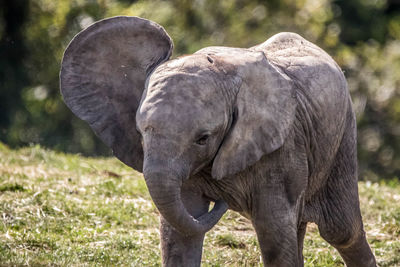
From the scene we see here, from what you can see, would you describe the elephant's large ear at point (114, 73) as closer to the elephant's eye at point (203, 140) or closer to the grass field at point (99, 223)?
the elephant's eye at point (203, 140)

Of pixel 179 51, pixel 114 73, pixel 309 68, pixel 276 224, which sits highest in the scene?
pixel 179 51

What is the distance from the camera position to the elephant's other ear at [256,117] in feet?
15.1

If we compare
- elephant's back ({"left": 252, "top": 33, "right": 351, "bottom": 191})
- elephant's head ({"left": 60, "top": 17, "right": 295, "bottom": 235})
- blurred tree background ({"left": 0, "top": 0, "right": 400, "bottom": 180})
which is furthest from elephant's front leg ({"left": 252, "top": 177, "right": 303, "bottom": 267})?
blurred tree background ({"left": 0, "top": 0, "right": 400, "bottom": 180})

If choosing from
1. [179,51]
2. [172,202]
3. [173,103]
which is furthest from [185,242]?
[179,51]

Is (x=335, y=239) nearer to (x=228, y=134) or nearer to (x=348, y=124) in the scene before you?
(x=348, y=124)

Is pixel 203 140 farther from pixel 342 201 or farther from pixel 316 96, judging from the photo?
pixel 342 201

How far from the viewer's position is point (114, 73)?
5.08 metres

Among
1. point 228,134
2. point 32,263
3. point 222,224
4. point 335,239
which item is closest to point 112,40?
point 228,134

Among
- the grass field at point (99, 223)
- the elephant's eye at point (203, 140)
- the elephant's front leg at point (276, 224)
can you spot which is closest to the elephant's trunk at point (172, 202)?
the elephant's eye at point (203, 140)

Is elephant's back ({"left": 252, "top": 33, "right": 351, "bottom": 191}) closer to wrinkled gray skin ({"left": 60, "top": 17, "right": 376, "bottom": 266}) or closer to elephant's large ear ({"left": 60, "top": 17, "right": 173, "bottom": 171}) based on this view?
wrinkled gray skin ({"left": 60, "top": 17, "right": 376, "bottom": 266})

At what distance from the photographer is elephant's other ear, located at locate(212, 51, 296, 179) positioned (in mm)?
4605

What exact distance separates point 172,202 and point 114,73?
108 cm

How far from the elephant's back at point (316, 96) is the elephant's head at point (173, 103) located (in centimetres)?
29

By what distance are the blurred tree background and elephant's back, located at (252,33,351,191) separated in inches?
288
